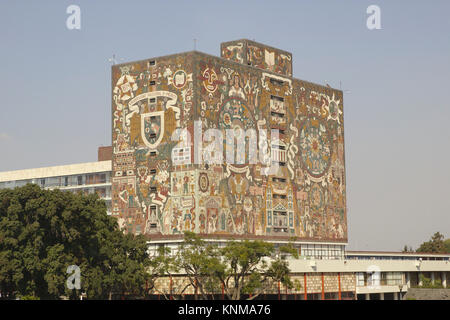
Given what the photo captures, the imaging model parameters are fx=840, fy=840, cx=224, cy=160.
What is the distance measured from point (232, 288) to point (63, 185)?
145 ft

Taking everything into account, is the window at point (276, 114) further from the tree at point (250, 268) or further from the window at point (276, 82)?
the tree at point (250, 268)

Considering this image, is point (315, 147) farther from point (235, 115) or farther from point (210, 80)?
point (210, 80)

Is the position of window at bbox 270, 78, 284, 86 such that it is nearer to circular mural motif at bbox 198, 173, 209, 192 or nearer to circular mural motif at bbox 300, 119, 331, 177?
circular mural motif at bbox 300, 119, 331, 177

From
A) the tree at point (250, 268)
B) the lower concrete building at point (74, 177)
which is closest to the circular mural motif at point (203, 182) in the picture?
the tree at point (250, 268)

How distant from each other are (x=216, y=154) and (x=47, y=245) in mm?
23142

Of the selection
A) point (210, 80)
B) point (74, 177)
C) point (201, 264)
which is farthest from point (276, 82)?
point (74, 177)

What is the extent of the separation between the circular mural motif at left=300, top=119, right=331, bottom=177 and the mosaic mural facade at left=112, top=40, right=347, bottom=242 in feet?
0.45

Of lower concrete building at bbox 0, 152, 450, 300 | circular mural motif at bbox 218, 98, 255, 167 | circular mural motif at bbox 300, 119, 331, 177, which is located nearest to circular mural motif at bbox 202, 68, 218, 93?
circular mural motif at bbox 218, 98, 255, 167

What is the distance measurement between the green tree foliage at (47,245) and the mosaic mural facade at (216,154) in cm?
1291

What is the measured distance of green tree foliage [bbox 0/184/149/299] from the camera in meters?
70.7

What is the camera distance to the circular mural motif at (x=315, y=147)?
10175cm

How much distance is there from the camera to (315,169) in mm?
103188

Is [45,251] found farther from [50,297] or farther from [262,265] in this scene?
[262,265]

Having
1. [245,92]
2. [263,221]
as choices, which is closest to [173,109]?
[245,92]
